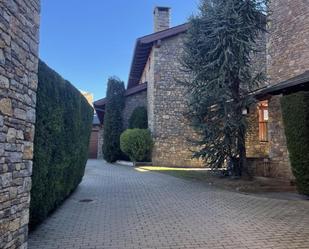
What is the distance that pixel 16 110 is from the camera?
389cm

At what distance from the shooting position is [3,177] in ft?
11.7

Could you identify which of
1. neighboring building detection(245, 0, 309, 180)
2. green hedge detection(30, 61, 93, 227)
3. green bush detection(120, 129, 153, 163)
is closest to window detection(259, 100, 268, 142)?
neighboring building detection(245, 0, 309, 180)

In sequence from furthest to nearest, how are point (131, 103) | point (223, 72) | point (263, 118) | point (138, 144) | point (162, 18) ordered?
point (131, 103), point (162, 18), point (138, 144), point (263, 118), point (223, 72)

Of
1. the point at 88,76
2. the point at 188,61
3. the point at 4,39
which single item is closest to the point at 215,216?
the point at 4,39

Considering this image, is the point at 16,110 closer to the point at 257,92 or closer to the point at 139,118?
the point at 257,92

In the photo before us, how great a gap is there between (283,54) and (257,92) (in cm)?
173

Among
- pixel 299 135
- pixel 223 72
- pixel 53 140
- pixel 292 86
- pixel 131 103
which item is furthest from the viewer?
pixel 131 103

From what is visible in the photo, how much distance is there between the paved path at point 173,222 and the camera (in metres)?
5.05

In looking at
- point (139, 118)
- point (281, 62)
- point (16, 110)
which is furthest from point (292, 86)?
point (139, 118)

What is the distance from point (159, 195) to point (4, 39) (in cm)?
647

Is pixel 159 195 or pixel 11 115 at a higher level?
pixel 11 115

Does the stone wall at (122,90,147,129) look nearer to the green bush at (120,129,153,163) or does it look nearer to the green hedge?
the green bush at (120,129,153,163)

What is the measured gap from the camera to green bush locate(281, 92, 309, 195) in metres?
8.15

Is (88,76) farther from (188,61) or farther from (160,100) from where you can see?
(188,61)
